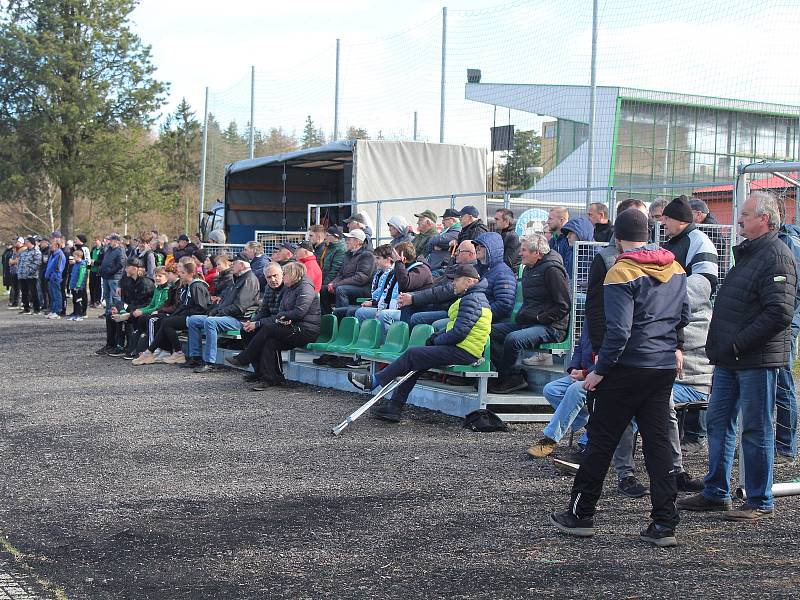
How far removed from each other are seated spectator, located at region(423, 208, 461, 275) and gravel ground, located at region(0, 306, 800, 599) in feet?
10.4

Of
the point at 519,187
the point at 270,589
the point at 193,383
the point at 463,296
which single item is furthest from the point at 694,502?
the point at 519,187

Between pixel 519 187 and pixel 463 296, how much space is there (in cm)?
998

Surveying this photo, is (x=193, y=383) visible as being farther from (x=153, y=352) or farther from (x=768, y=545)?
(x=768, y=545)

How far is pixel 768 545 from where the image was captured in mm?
→ 5602

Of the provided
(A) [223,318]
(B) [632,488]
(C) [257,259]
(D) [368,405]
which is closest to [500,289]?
(D) [368,405]

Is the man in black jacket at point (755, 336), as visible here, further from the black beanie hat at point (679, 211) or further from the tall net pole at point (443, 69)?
the tall net pole at point (443, 69)

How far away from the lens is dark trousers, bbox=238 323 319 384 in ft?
40.1

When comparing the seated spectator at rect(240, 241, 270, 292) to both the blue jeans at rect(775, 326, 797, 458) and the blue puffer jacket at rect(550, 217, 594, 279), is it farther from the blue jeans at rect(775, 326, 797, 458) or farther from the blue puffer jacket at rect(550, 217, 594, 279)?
the blue jeans at rect(775, 326, 797, 458)

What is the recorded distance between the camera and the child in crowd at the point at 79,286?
23375mm

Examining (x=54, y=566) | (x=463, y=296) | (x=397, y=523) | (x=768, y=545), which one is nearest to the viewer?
(x=54, y=566)

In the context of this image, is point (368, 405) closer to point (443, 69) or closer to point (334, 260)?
point (334, 260)

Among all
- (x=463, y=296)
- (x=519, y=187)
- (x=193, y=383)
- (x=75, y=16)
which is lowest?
(x=193, y=383)

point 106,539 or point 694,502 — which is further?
point 694,502

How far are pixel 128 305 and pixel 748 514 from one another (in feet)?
39.9
